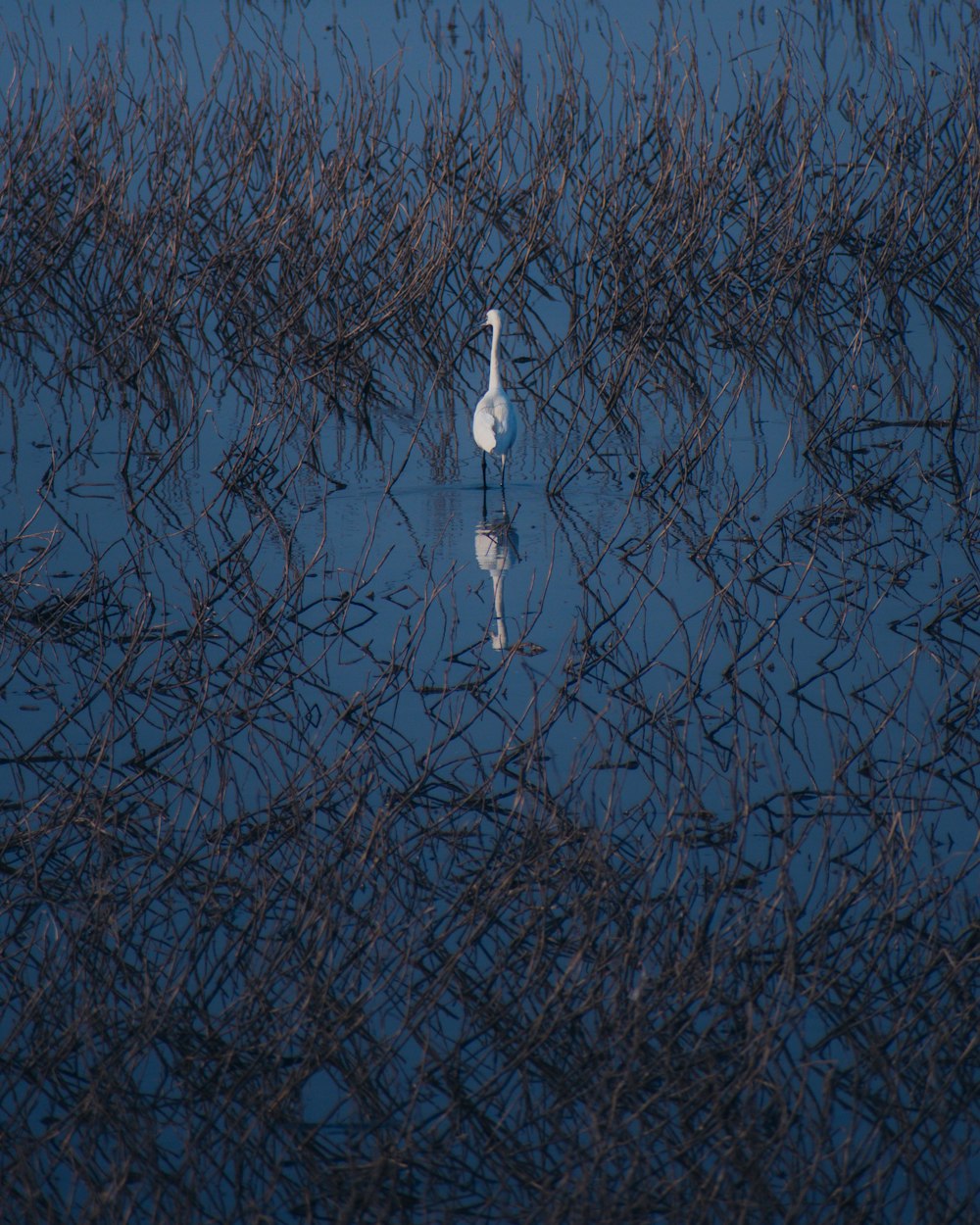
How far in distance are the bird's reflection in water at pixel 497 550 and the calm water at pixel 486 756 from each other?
4 cm

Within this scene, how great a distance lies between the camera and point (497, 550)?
19.4 feet

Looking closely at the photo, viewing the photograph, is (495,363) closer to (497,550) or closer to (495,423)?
(495,423)

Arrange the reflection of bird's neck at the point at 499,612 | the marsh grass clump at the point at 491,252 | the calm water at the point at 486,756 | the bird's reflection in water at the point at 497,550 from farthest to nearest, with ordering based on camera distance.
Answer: the marsh grass clump at the point at 491,252
the bird's reflection in water at the point at 497,550
the reflection of bird's neck at the point at 499,612
the calm water at the point at 486,756

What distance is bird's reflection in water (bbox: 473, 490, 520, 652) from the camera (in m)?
5.26

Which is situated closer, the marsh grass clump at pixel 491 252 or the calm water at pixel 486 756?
the calm water at pixel 486 756

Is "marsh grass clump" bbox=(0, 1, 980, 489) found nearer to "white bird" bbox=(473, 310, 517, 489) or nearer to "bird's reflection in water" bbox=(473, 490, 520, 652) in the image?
"white bird" bbox=(473, 310, 517, 489)

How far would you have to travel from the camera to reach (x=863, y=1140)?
249cm

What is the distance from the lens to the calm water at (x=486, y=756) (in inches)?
99.4

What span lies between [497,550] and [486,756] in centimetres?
202

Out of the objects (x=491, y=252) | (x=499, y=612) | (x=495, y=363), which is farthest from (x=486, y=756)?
(x=491, y=252)

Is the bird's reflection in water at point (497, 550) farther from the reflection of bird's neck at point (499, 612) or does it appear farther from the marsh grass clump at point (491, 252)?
the marsh grass clump at point (491, 252)

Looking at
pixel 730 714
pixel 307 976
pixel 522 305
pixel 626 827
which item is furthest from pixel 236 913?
pixel 522 305

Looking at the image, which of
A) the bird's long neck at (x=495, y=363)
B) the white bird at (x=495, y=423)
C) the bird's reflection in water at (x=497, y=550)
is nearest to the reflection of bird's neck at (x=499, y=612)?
the bird's reflection in water at (x=497, y=550)

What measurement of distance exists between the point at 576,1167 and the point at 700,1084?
0.87 feet
